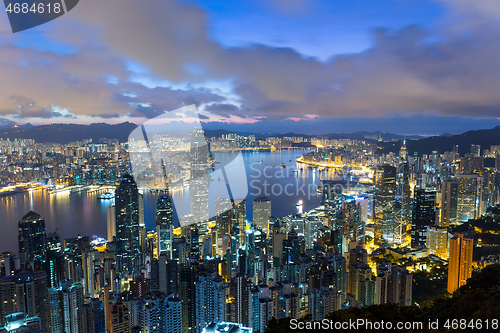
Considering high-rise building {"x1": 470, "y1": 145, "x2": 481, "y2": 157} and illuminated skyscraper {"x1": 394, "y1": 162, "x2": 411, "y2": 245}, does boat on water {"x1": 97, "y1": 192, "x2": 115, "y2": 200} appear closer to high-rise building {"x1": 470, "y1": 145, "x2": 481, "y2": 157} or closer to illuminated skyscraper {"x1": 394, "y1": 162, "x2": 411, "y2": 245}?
illuminated skyscraper {"x1": 394, "y1": 162, "x2": 411, "y2": 245}

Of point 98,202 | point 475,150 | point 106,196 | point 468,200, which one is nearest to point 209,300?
point 98,202

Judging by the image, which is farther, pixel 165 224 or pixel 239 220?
pixel 239 220

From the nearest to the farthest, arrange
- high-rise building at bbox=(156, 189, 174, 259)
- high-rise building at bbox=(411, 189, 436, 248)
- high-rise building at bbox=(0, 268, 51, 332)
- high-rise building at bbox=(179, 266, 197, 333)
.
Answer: high-rise building at bbox=(0, 268, 51, 332) → high-rise building at bbox=(179, 266, 197, 333) → high-rise building at bbox=(156, 189, 174, 259) → high-rise building at bbox=(411, 189, 436, 248)

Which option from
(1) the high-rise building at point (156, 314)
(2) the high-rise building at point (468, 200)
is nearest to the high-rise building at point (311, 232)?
(1) the high-rise building at point (156, 314)

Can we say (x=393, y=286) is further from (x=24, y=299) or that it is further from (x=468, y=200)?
(x=468, y=200)

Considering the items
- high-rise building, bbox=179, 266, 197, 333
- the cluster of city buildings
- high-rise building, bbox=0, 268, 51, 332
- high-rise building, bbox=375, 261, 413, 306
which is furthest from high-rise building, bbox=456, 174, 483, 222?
high-rise building, bbox=0, 268, 51, 332

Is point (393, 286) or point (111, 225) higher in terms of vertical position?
point (111, 225)

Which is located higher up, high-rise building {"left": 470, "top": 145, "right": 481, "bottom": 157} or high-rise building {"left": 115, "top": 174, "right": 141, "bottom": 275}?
high-rise building {"left": 470, "top": 145, "right": 481, "bottom": 157}

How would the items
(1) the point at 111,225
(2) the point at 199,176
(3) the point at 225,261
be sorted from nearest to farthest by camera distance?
(3) the point at 225,261 < (2) the point at 199,176 < (1) the point at 111,225
